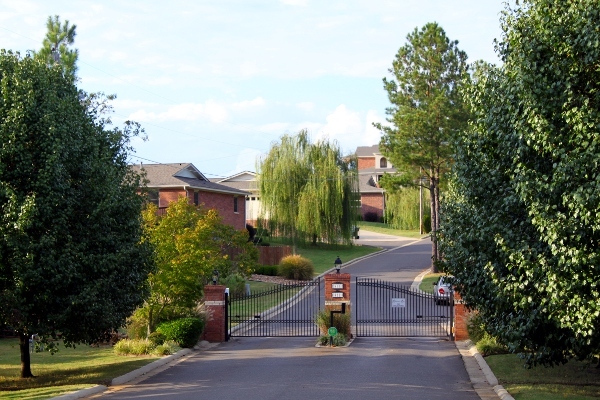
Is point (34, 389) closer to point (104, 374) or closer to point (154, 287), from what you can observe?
point (104, 374)

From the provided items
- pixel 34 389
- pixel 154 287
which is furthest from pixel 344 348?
pixel 34 389

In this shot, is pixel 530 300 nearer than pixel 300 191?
Yes

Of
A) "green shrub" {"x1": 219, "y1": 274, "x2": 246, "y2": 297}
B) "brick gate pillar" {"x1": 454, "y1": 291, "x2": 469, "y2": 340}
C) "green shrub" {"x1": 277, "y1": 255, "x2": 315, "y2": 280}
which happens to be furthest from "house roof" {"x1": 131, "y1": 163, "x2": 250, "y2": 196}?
"brick gate pillar" {"x1": 454, "y1": 291, "x2": 469, "y2": 340}

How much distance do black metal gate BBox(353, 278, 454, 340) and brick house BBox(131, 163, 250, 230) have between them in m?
15.2

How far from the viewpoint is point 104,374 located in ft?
54.9

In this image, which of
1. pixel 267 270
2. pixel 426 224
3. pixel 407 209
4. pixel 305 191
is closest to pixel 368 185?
pixel 407 209

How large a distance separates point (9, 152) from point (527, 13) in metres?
9.56

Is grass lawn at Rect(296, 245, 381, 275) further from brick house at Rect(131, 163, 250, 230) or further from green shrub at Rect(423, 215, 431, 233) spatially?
green shrub at Rect(423, 215, 431, 233)

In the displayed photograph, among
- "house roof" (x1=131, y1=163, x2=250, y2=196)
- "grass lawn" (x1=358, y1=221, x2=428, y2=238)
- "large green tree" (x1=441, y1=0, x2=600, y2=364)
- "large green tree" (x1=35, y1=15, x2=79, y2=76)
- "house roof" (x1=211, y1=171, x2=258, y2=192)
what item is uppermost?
"large green tree" (x1=35, y1=15, x2=79, y2=76)

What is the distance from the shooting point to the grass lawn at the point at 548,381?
43.9 ft

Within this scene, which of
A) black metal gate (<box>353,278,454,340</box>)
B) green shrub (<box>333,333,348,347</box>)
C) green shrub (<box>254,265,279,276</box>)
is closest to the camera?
green shrub (<box>333,333,348,347</box>)

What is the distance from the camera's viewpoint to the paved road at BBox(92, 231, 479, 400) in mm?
14055

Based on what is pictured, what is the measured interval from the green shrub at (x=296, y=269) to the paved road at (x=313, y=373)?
20900mm

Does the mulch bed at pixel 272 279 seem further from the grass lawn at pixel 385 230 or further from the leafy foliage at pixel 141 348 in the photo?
the grass lawn at pixel 385 230
